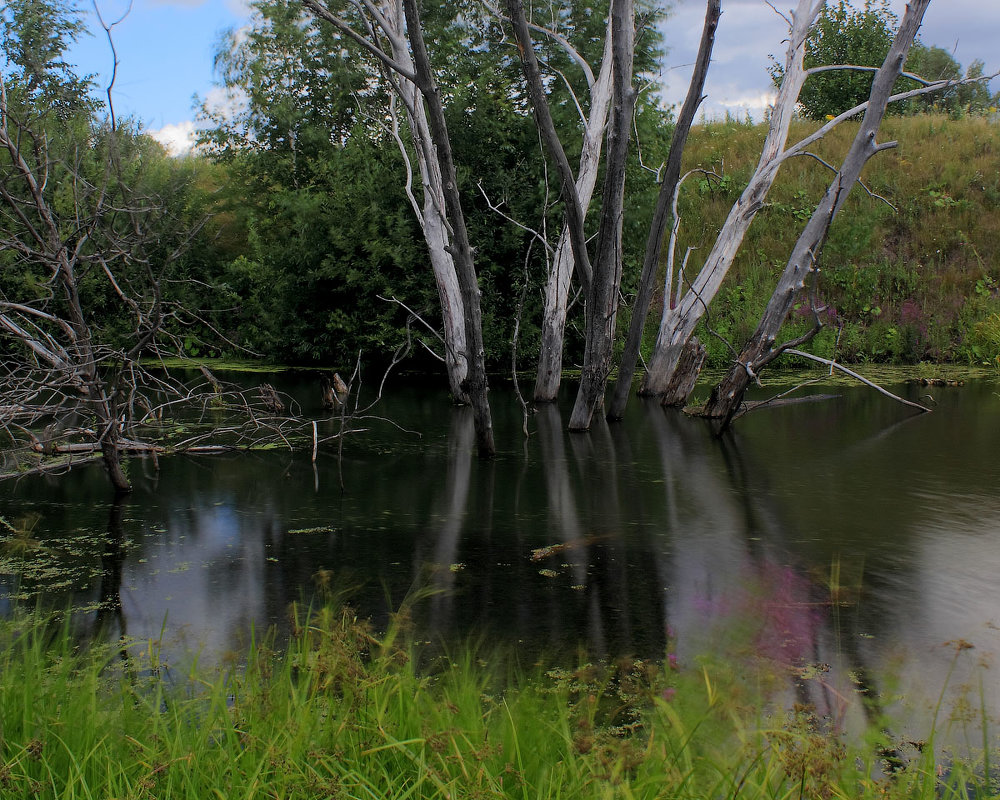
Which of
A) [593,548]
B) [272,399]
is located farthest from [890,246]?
[593,548]

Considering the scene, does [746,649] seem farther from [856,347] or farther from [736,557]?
[856,347]

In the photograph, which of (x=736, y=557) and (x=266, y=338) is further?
(x=266, y=338)

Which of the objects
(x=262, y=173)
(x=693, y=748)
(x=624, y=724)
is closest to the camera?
(x=693, y=748)

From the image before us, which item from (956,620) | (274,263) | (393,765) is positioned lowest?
(956,620)

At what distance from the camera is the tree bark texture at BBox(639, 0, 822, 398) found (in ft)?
34.8

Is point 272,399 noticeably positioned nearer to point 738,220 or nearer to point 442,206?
point 442,206

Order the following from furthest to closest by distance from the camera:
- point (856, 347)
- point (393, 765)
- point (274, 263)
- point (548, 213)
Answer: point (274, 263)
point (856, 347)
point (548, 213)
point (393, 765)

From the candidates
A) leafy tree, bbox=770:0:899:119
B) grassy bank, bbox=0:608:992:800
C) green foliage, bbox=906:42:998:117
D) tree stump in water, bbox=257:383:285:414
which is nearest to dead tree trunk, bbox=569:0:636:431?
tree stump in water, bbox=257:383:285:414

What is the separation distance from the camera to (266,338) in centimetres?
1644

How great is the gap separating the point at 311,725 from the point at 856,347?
1363 centimetres

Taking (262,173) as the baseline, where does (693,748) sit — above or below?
below

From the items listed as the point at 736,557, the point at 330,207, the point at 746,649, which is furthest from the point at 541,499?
the point at 330,207

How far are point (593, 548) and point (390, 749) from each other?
3123 mm

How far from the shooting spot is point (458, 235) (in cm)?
704
